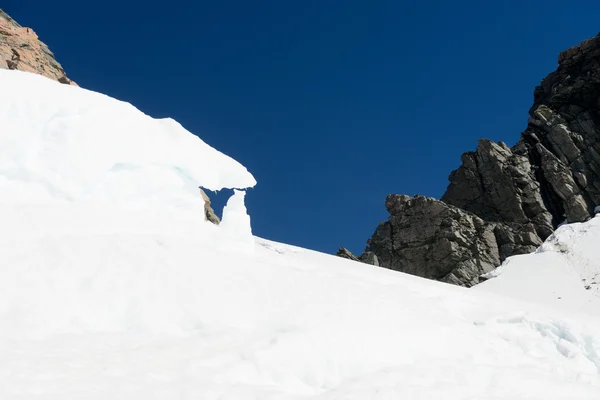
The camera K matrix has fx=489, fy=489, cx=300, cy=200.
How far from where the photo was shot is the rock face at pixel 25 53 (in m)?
56.6

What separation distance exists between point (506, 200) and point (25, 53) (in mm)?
65770

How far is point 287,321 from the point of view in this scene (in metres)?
11.0

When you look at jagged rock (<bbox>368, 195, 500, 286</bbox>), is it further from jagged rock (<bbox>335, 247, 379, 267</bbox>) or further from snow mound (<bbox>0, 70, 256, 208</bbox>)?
snow mound (<bbox>0, 70, 256, 208</bbox>)

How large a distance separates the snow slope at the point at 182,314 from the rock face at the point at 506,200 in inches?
1744

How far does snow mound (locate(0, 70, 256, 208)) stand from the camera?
14.7 meters

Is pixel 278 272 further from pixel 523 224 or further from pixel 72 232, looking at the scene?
pixel 523 224

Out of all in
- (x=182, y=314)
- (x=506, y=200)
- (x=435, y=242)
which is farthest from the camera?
(x=506, y=200)

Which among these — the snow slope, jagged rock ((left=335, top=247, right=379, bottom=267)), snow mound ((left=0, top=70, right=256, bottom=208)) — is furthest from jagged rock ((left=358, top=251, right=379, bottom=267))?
snow mound ((left=0, top=70, right=256, bottom=208))

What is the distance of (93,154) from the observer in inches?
630

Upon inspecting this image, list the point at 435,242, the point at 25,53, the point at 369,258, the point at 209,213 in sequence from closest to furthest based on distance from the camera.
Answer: the point at 209,213 < the point at 435,242 < the point at 25,53 < the point at 369,258

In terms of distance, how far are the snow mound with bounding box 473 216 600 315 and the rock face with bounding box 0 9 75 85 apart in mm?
53257

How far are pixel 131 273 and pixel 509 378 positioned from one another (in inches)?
338

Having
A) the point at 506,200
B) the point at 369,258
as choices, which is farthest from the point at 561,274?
the point at 506,200

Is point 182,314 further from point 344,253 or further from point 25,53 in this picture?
point 25,53
